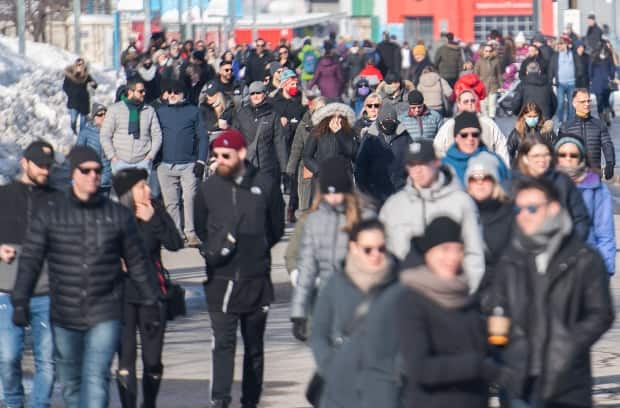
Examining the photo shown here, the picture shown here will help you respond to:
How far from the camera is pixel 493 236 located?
31.2ft

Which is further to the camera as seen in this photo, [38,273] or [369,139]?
[369,139]

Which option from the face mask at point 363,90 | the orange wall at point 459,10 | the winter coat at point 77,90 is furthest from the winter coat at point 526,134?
the orange wall at point 459,10

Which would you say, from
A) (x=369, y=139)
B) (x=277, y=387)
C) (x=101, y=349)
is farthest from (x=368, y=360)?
(x=369, y=139)

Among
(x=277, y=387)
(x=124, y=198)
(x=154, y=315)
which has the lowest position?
(x=277, y=387)

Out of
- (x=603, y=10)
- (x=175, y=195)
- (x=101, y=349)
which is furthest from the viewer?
(x=603, y=10)

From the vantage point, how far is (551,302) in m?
7.35

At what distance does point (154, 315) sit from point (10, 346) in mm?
760

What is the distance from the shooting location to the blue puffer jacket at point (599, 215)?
1022cm

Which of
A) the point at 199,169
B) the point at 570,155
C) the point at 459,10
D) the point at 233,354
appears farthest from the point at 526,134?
the point at 459,10

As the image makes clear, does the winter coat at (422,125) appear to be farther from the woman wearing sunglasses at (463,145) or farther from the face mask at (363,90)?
the face mask at (363,90)

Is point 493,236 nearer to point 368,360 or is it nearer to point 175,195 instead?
point 368,360

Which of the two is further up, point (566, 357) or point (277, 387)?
point (566, 357)

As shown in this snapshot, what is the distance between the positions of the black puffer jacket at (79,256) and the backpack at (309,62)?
30.8 m

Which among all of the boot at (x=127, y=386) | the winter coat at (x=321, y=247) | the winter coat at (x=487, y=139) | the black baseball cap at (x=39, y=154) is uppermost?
the black baseball cap at (x=39, y=154)
